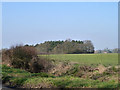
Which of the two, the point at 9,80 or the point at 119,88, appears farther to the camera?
the point at 9,80

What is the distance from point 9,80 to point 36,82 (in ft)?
13.0

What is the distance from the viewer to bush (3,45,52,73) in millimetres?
26344

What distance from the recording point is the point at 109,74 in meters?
18.6

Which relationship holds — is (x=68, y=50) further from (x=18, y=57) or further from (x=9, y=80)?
(x=9, y=80)

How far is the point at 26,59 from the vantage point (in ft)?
93.5

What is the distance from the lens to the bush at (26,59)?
2634cm

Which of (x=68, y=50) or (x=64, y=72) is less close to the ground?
(x=68, y=50)

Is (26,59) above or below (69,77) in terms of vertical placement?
above

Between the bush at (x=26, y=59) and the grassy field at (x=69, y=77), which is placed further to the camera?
the bush at (x=26, y=59)

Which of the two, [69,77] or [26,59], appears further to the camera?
[26,59]

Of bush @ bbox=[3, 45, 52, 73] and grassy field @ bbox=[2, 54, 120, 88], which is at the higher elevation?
bush @ bbox=[3, 45, 52, 73]

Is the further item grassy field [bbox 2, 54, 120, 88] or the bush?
the bush

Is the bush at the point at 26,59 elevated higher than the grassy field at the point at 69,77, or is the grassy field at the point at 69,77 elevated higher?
the bush at the point at 26,59

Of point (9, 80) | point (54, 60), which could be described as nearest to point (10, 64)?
point (54, 60)
